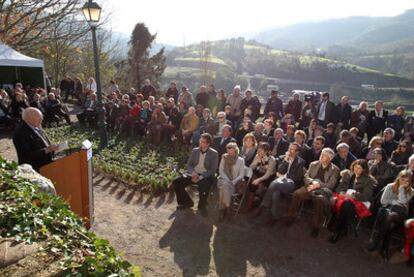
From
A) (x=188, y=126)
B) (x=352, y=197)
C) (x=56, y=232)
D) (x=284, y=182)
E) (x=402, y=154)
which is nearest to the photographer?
(x=56, y=232)

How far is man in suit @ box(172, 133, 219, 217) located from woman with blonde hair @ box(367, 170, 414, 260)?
8.92 ft

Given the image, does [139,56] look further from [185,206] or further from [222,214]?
[222,214]

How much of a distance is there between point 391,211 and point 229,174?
2.57m

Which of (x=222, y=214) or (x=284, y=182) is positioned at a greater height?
(x=284, y=182)

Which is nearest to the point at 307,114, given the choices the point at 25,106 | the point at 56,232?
the point at 56,232

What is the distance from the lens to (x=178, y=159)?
8547 millimetres

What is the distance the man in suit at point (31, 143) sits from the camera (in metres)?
4.88

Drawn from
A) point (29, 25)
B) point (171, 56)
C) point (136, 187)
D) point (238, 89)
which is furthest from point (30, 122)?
point (171, 56)

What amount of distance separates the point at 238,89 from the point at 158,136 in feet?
9.78

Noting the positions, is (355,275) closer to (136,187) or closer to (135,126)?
(136,187)

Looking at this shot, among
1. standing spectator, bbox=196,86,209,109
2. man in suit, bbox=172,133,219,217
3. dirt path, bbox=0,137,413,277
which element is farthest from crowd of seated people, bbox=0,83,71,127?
man in suit, bbox=172,133,219,217

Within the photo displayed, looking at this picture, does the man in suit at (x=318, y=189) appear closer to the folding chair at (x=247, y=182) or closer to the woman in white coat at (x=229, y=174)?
the folding chair at (x=247, y=182)

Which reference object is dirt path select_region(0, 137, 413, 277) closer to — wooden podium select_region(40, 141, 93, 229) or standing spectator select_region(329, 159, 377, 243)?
standing spectator select_region(329, 159, 377, 243)

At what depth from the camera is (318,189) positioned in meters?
5.44
